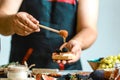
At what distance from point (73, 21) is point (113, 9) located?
0.87 meters

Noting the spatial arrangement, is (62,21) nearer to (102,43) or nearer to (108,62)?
(108,62)

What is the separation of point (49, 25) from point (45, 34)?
0.05m

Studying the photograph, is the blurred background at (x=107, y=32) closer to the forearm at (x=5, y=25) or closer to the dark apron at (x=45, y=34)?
the dark apron at (x=45, y=34)

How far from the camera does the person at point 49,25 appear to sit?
1410 mm

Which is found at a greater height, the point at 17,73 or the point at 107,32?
the point at 107,32

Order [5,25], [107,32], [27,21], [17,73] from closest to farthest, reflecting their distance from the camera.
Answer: [17,73], [27,21], [5,25], [107,32]

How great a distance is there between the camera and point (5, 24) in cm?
138

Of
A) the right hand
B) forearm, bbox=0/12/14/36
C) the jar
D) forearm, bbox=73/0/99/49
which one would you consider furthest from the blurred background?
the jar

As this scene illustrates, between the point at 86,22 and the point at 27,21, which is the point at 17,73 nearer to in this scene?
the point at 27,21

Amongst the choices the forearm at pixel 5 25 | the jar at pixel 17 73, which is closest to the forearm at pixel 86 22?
the forearm at pixel 5 25

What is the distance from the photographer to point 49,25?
145cm

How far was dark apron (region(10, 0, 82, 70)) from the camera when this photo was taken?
55.6 inches

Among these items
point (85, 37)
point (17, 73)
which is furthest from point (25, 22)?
point (85, 37)

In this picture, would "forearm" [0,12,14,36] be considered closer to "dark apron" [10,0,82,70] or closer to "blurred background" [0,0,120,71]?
"dark apron" [10,0,82,70]
